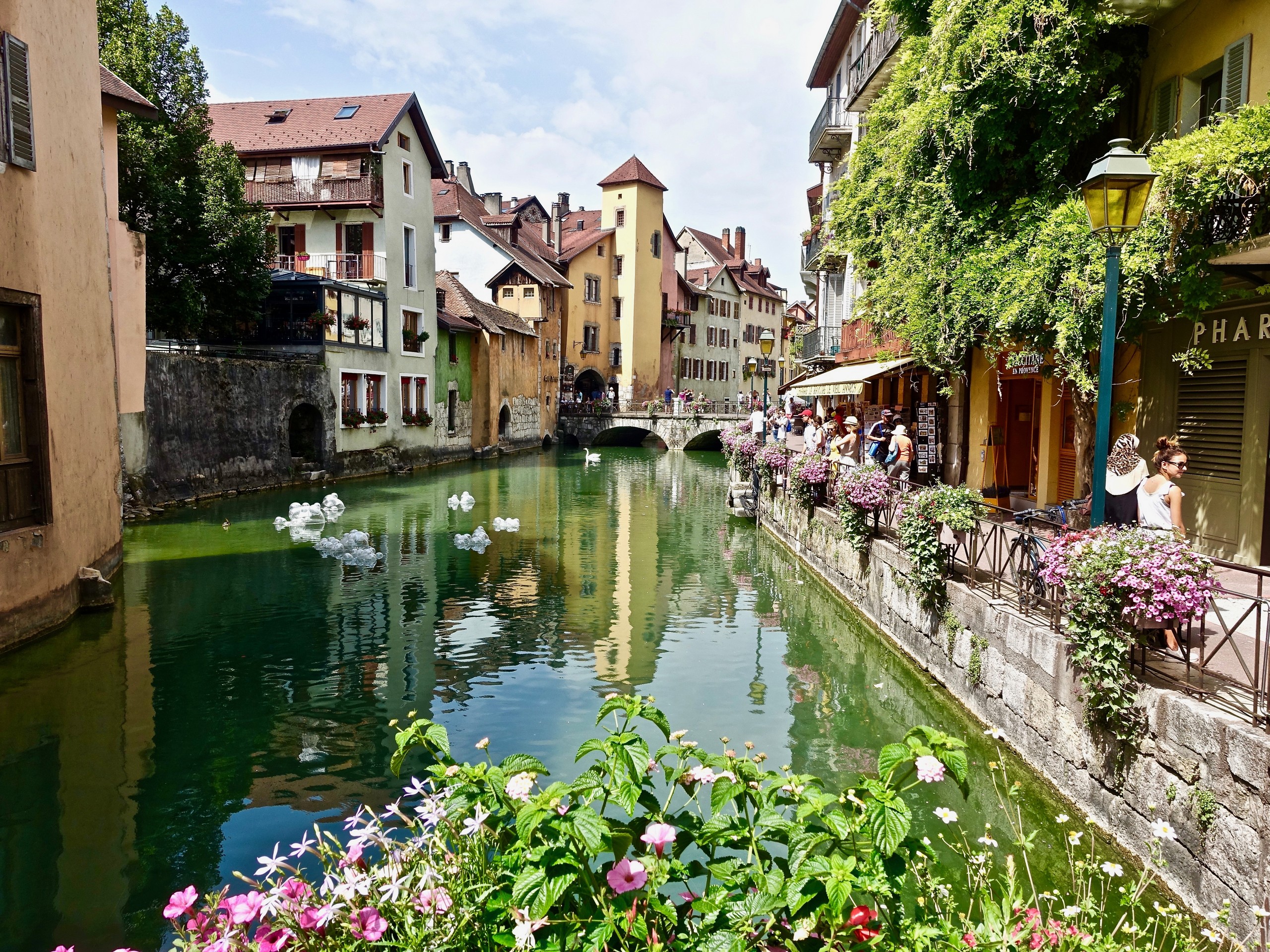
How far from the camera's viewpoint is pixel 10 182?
1002 cm

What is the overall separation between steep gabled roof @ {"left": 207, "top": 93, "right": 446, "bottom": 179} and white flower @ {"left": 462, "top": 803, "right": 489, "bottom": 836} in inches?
1389

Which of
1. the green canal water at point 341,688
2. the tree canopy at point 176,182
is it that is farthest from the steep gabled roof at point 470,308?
the green canal water at point 341,688

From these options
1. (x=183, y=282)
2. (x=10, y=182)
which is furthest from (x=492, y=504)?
(x=10, y=182)

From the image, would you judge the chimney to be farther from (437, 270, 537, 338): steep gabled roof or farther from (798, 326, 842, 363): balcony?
(798, 326, 842, 363): balcony

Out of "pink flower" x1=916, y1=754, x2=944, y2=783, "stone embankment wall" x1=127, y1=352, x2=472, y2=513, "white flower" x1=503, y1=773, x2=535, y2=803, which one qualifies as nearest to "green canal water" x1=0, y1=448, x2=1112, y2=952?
"white flower" x1=503, y1=773, x2=535, y2=803

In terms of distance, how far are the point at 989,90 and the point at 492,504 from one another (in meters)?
17.7

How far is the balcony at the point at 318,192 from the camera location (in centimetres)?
3516

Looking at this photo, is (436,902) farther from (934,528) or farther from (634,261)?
(634,261)

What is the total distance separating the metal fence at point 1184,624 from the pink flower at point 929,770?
2985 mm

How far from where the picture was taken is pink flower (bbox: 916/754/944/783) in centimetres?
313

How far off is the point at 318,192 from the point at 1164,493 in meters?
34.7

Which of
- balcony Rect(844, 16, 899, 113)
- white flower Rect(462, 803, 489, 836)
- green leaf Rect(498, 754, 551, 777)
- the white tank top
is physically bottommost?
white flower Rect(462, 803, 489, 836)

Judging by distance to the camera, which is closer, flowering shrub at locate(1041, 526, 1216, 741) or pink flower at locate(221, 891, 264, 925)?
pink flower at locate(221, 891, 264, 925)

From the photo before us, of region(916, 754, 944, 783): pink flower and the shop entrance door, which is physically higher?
the shop entrance door
